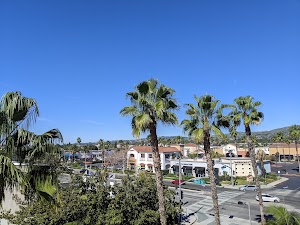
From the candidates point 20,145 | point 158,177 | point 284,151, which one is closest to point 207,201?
point 158,177

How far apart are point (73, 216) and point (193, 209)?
23.9 meters

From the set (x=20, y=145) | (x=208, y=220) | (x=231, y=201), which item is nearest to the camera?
(x=20, y=145)

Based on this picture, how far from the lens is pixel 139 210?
65.5ft

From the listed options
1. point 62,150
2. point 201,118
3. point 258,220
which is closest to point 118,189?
point 201,118

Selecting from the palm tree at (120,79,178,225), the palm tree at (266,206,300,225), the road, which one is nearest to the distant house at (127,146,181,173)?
the road

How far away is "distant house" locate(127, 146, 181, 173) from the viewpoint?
83.0 metres

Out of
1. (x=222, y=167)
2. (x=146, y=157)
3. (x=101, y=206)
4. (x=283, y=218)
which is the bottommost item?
(x=222, y=167)

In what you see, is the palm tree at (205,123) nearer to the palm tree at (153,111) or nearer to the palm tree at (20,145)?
the palm tree at (153,111)

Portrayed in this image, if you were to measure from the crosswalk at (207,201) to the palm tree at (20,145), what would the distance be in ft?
109

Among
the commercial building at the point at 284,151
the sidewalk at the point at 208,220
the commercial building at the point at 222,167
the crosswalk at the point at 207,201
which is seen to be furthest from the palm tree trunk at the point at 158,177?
the commercial building at the point at 284,151

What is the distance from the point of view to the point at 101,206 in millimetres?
19312

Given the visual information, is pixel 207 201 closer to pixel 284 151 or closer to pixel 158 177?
pixel 158 177

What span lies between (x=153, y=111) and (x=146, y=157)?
234ft

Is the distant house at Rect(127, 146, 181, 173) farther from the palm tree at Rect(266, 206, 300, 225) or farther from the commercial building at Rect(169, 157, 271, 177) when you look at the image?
the palm tree at Rect(266, 206, 300, 225)
